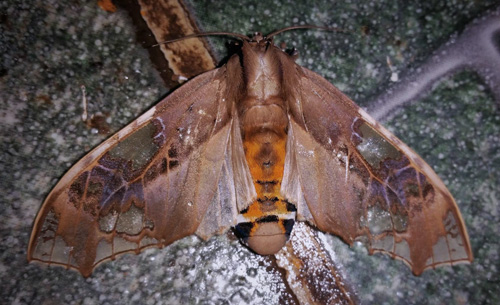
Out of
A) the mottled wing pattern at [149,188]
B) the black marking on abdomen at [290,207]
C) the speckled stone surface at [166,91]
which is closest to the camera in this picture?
the mottled wing pattern at [149,188]

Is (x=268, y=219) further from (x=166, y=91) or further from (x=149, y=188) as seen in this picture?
(x=166, y=91)

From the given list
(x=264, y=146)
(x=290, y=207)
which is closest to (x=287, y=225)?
(x=290, y=207)

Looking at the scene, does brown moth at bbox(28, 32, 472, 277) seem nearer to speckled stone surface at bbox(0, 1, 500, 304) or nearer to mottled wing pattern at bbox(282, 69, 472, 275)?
mottled wing pattern at bbox(282, 69, 472, 275)

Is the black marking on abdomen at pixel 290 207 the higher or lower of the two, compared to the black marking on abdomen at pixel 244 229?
higher

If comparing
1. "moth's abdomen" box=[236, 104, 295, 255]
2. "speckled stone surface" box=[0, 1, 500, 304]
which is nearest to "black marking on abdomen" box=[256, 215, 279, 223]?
"moth's abdomen" box=[236, 104, 295, 255]

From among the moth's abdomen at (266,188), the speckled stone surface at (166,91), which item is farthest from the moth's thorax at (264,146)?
the speckled stone surface at (166,91)

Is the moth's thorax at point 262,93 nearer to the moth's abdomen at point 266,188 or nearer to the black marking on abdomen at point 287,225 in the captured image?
the moth's abdomen at point 266,188
